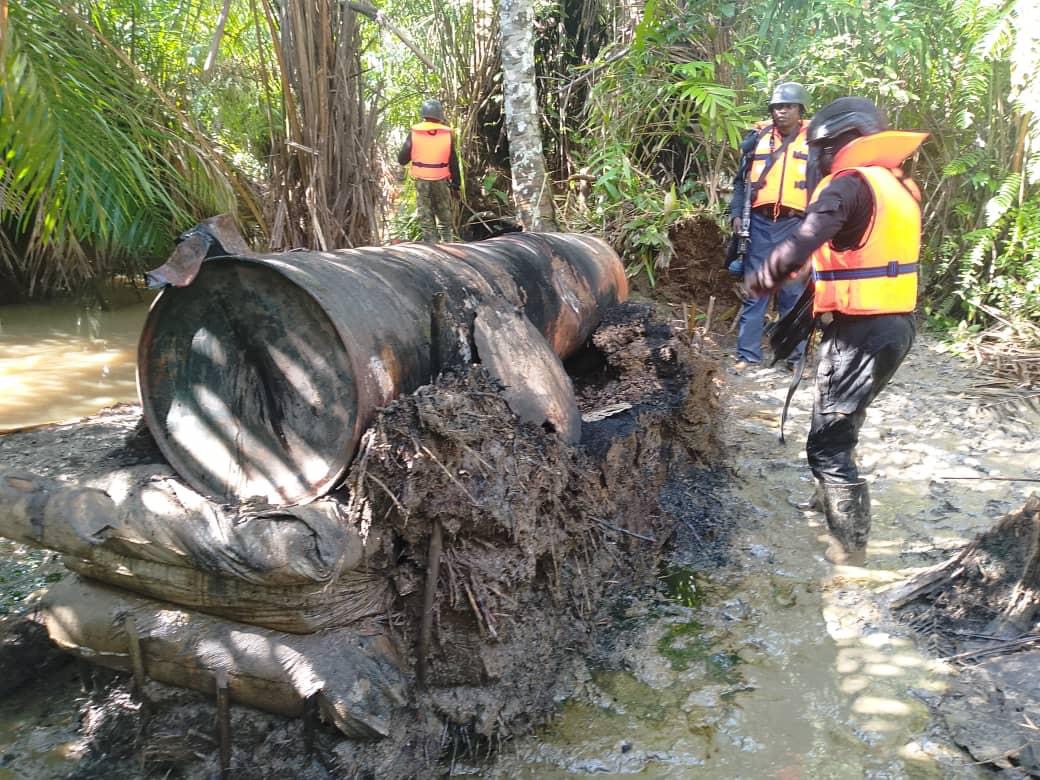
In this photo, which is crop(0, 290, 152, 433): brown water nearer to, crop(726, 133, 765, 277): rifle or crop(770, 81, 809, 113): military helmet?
crop(726, 133, 765, 277): rifle

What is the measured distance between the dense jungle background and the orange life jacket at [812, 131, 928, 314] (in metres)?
2.97

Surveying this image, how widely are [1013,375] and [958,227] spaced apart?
1737mm

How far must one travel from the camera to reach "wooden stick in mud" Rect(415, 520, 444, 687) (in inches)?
91.8

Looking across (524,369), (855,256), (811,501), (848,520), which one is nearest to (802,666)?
(848,520)

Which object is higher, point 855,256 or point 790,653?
point 855,256

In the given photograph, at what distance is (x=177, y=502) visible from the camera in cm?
220

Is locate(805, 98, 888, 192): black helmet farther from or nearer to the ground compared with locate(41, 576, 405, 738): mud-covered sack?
farther from the ground

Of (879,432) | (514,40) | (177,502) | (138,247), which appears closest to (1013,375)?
(879,432)

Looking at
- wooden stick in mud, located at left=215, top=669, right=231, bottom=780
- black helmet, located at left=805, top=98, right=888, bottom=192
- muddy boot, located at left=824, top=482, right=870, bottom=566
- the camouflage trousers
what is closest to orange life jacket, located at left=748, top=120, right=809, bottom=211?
black helmet, located at left=805, top=98, right=888, bottom=192

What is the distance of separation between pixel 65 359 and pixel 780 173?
607cm

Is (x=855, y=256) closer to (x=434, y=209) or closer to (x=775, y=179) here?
(x=775, y=179)

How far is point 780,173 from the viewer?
18.3ft

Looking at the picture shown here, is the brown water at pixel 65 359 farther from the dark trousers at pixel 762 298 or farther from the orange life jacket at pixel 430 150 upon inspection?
the dark trousers at pixel 762 298

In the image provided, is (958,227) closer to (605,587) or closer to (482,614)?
(605,587)
